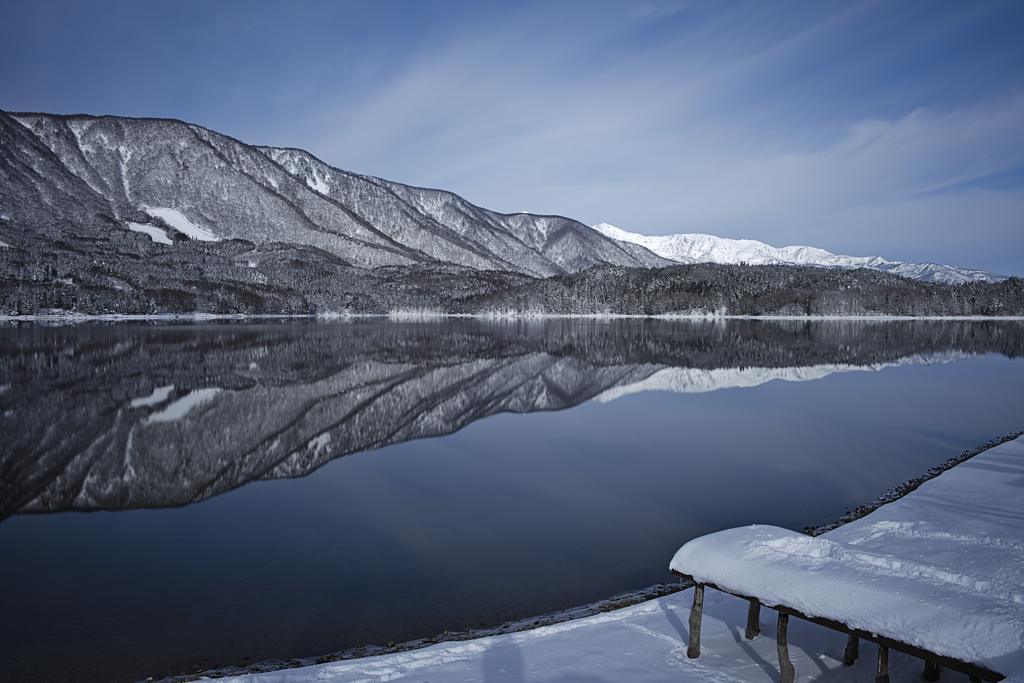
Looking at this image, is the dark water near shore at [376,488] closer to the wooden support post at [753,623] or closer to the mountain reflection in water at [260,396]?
the mountain reflection in water at [260,396]

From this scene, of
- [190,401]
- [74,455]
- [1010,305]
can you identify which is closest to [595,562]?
[74,455]

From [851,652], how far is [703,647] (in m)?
1.47

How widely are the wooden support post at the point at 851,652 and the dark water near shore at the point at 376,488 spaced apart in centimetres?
364

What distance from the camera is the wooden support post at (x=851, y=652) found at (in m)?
5.93

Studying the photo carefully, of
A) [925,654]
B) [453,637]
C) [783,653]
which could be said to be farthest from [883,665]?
[453,637]

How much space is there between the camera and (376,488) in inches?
590

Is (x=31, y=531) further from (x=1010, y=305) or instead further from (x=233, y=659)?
(x=1010, y=305)

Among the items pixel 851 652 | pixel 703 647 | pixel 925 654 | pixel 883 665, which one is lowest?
pixel 703 647

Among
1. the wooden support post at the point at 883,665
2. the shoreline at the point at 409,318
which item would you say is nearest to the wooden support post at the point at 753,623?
the wooden support post at the point at 883,665

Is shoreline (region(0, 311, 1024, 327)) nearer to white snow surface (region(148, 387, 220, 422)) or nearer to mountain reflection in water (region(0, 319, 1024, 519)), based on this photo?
mountain reflection in water (region(0, 319, 1024, 519))

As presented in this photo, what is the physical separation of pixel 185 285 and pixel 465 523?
206191 mm

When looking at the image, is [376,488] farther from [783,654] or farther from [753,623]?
[783,654]

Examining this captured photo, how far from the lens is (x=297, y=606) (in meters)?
8.76

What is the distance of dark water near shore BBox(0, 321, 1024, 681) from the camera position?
27.9 ft
